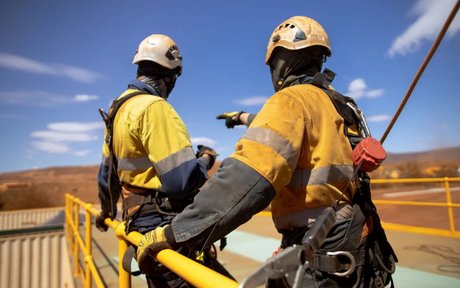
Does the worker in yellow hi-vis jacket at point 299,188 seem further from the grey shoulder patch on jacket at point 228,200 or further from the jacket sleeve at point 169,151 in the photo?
the jacket sleeve at point 169,151

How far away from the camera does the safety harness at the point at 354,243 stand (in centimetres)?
124

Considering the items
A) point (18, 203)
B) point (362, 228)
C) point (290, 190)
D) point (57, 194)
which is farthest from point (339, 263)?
point (57, 194)

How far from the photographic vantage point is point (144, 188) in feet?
7.02

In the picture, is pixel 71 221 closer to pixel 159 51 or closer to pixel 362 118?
pixel 159 51

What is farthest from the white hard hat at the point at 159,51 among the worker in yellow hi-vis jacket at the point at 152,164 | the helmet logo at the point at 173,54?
the worker in yellow hi-vis jacket at the point at 152,164

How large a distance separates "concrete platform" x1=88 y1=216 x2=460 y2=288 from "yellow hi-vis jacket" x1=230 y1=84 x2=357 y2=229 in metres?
3.01

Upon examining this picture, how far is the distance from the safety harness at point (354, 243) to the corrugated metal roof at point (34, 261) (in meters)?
6.35

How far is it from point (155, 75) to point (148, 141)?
0.79 meters

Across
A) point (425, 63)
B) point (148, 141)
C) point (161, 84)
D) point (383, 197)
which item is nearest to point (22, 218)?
point (161, 84)

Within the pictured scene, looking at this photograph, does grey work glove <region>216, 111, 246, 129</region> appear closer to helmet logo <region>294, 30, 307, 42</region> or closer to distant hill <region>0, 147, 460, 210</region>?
helmet logo <region>294, 30, 307, 42</region>

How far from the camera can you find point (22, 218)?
12000 mm

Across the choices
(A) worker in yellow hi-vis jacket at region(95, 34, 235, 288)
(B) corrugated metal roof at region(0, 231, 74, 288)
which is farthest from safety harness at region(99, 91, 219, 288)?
(B) corrugated metal roof at region(0, 231, 74, 288)

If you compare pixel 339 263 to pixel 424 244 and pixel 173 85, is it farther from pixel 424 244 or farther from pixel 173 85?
pixel 424 244

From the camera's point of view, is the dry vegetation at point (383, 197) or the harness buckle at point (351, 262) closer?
the harness buckle at point (351, 262)
